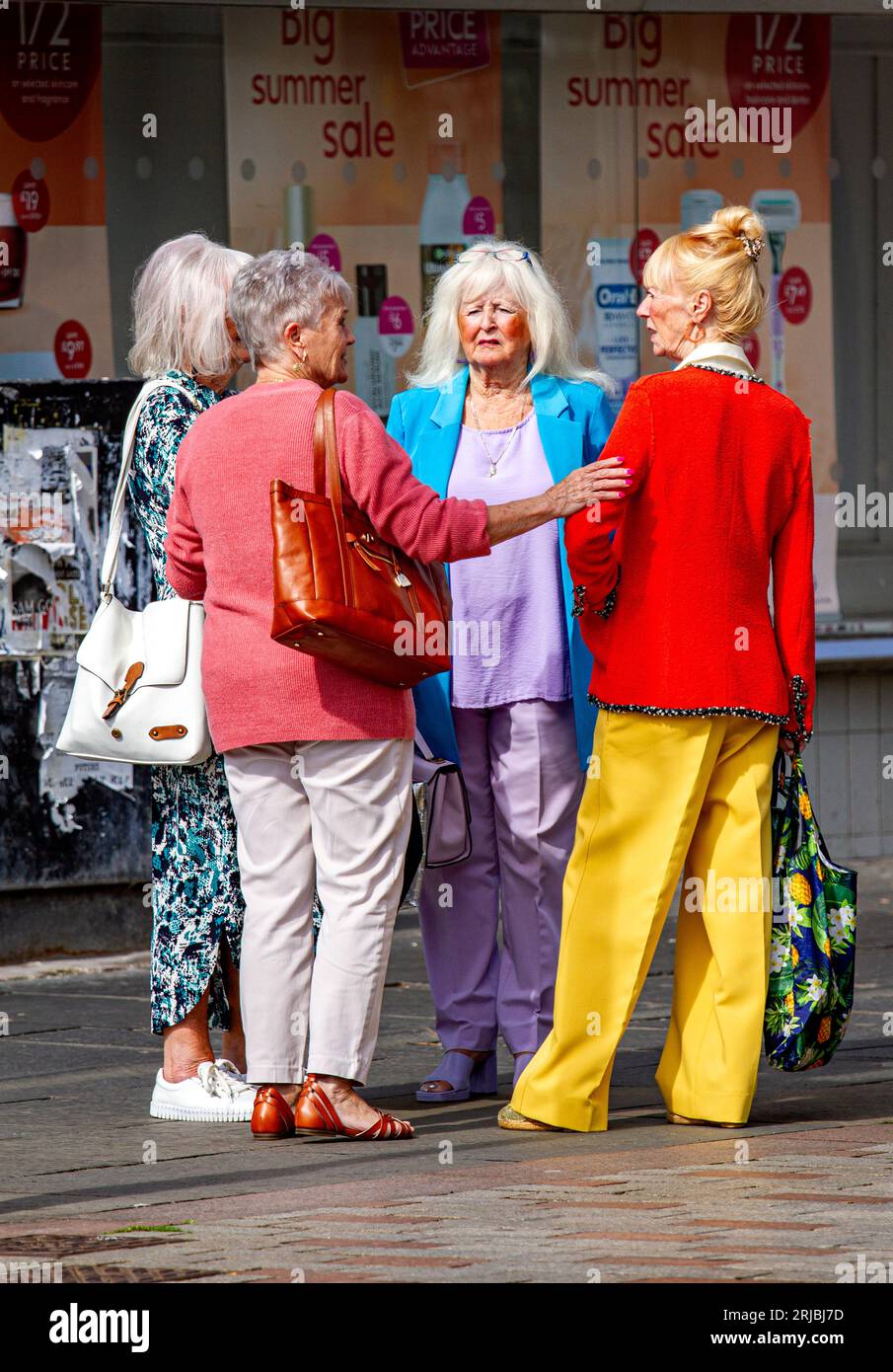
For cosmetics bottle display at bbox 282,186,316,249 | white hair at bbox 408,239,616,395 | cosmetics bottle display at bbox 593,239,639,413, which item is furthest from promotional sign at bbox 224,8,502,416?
white hair at bbox 408,239,616,395

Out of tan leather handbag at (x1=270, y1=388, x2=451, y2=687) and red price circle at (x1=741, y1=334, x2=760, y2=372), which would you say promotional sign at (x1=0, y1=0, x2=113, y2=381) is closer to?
red price circle at (x1=741, y1=334, x2=760, y2=372)

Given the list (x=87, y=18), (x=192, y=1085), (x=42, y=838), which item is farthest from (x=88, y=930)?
(x=87, y=18)

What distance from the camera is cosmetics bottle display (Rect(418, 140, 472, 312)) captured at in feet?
30.6

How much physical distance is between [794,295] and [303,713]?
18.4 ft

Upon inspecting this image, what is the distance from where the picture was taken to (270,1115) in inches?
201

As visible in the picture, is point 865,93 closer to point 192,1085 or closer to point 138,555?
point 138,555

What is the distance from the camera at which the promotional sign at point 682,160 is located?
376 inches

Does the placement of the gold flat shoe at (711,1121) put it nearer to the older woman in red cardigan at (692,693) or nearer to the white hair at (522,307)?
the older woman in red cardigan at (692,693)

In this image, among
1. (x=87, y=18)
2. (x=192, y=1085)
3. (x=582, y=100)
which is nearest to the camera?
(x=192, y=1085)

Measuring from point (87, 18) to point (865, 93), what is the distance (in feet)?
11.0

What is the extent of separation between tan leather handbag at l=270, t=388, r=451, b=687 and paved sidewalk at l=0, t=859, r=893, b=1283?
102 centimetres

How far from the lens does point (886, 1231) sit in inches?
156

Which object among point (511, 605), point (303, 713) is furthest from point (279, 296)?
point (511, 605)

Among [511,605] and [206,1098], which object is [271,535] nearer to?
[511,605]
